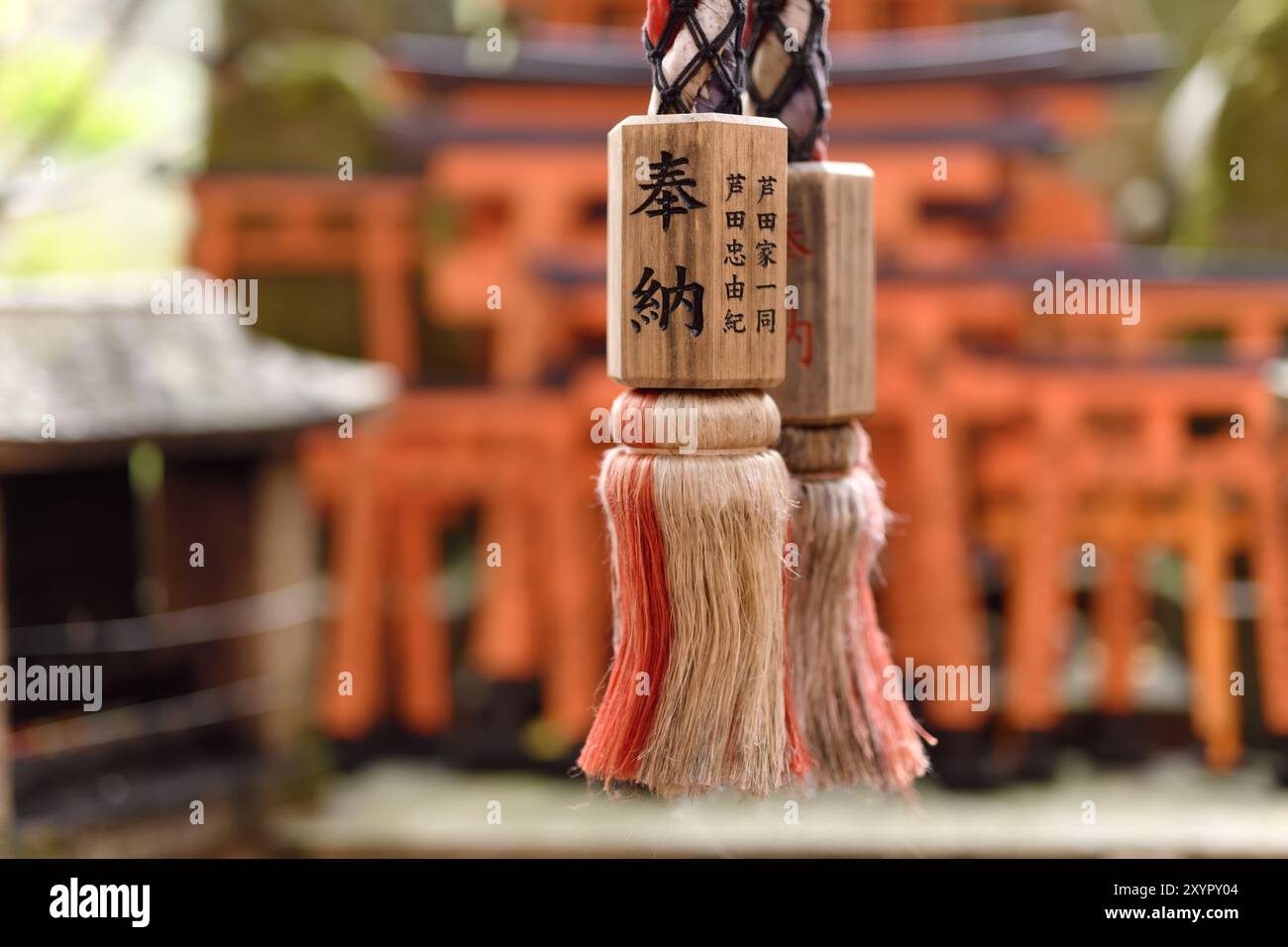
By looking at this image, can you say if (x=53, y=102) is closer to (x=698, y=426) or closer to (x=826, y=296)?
(x=826, y=296)

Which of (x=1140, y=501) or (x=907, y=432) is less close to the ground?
(x=907, y=432)

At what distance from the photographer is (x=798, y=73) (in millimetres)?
1285

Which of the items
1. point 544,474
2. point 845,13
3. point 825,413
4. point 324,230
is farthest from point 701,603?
point 845,13

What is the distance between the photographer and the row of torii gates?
19.2 feet

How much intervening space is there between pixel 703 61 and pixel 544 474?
5.04 meters

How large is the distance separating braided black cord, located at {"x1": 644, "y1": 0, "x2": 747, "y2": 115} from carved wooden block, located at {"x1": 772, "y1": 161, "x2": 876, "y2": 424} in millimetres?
154

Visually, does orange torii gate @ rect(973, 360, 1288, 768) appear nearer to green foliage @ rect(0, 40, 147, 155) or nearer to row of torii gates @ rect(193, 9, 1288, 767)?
row of torii gates @ rect(193, 9, 1288, 767)

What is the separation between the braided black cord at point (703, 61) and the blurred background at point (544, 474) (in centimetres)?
378

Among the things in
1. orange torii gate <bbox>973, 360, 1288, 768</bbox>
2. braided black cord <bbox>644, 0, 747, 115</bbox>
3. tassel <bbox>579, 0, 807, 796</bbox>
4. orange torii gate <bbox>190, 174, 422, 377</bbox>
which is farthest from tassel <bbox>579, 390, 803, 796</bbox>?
orange torii gate <bbox>190, 174, 422, 377</bbox>

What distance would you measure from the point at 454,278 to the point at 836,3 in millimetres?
→ 2749

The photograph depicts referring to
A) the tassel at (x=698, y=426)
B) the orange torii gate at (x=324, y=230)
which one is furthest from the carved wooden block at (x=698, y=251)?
the orange torii gate at (x=324, y=230)

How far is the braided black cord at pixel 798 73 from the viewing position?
127 cm

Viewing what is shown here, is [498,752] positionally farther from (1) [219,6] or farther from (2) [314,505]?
(1) [219,6]

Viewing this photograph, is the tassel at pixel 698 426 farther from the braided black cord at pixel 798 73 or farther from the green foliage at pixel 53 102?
the green foliage at pixel 53 102
